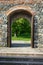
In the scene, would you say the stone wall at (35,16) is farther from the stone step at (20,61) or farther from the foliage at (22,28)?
the foliage at (22,28)

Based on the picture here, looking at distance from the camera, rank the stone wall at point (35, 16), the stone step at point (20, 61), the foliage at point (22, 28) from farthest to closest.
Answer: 1. the foliage at point (22, 28)
2. the stone wall at point (35, 16)
3. the stone step at point (20, 61)

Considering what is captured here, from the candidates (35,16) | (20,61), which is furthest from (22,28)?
(20,61)

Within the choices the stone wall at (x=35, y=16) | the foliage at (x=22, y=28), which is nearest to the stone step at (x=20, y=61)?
the stone wall at (x=35, y=16)

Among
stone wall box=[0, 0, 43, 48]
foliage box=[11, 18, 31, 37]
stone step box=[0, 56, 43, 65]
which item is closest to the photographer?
stone step box=[0, 56, 43, 65]

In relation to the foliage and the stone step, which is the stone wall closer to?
the stone step

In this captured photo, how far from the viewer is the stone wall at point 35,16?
1463 cm

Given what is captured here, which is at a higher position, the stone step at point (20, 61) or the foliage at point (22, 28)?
the foliage at point (22, 28)

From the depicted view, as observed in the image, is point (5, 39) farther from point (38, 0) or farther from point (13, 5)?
point (38, 0)

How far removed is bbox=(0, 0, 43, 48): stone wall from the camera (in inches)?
576

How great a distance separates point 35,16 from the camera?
14.7m

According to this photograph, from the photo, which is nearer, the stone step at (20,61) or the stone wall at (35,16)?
the stone step at (20,61)

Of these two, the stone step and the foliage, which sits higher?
the foliage

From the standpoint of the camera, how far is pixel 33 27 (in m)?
14.7

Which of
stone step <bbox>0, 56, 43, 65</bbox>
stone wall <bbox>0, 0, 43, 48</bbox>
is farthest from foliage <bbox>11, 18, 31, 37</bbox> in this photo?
stone step <bbox>0, 56, 43, 65</bbox>
